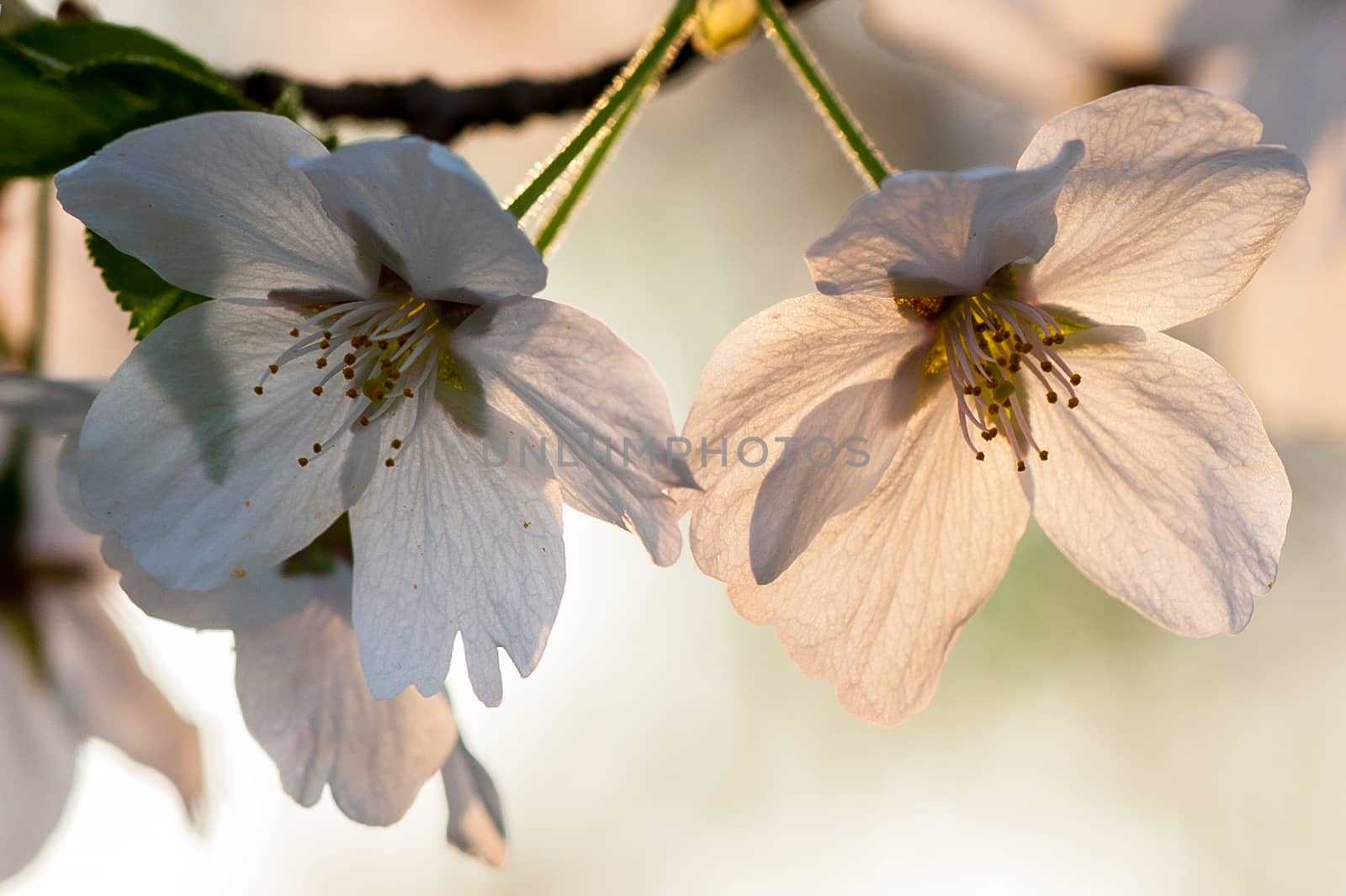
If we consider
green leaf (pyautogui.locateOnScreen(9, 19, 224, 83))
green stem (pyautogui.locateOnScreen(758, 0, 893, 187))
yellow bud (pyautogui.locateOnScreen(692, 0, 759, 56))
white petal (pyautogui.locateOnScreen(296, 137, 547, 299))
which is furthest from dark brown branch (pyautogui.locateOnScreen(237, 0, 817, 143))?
white petal (pyautogui.locateOnScreen(296, 137, 547, 299))

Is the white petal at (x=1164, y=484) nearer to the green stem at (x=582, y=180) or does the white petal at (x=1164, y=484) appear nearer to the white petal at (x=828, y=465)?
the white petal at (x=828, y=465)

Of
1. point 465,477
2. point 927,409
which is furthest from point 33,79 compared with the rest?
point 927,409

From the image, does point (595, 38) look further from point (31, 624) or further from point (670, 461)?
point (670, 461)

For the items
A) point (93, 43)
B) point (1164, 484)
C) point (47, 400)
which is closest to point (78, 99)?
point (93, 43)

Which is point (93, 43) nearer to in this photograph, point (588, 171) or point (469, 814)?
point (588, 171)

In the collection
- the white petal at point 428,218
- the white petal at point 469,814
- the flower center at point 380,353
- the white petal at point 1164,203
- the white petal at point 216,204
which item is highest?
the white petal at point 1164,203

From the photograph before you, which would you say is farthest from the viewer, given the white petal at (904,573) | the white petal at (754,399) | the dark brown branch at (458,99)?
the dark brown branch at (458,99)

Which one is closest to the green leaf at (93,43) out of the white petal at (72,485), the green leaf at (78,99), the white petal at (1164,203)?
the green leaf at (78,99)
